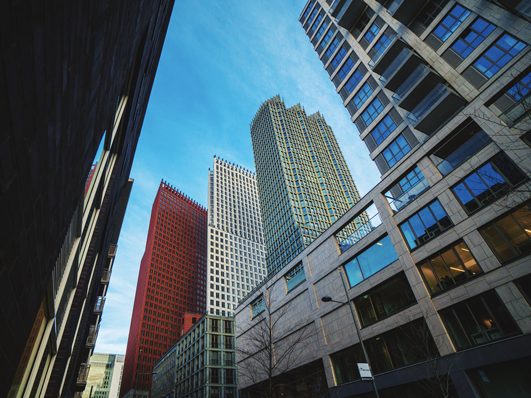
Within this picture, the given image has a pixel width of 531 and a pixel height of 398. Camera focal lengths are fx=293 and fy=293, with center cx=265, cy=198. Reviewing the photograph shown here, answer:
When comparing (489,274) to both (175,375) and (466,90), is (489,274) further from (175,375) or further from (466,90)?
(175,375)

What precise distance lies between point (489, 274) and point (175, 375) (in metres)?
83.2

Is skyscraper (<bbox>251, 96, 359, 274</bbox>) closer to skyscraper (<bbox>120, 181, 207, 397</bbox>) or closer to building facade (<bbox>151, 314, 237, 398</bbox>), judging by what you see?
building facade (<bbox>151, 314, 237, 398</bbox>)

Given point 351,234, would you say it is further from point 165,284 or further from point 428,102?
point 165,284

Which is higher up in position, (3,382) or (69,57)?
(69,57)

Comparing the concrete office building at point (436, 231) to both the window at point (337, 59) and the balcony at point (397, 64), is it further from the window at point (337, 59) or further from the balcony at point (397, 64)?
the window at point (337, 59)

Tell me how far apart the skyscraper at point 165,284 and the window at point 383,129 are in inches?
4224

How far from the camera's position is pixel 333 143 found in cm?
13825

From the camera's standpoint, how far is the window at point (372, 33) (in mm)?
34213

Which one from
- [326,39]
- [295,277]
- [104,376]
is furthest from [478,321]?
[104,376]

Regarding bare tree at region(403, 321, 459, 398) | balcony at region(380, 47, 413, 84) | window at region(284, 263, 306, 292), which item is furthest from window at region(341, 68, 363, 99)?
bare tree at region(403, 321, 459, 398)

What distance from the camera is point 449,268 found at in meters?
19.5

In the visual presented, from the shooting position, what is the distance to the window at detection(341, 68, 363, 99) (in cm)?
3656

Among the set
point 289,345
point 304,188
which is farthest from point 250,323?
point 304,188

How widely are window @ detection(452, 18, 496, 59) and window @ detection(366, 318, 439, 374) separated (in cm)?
2184
